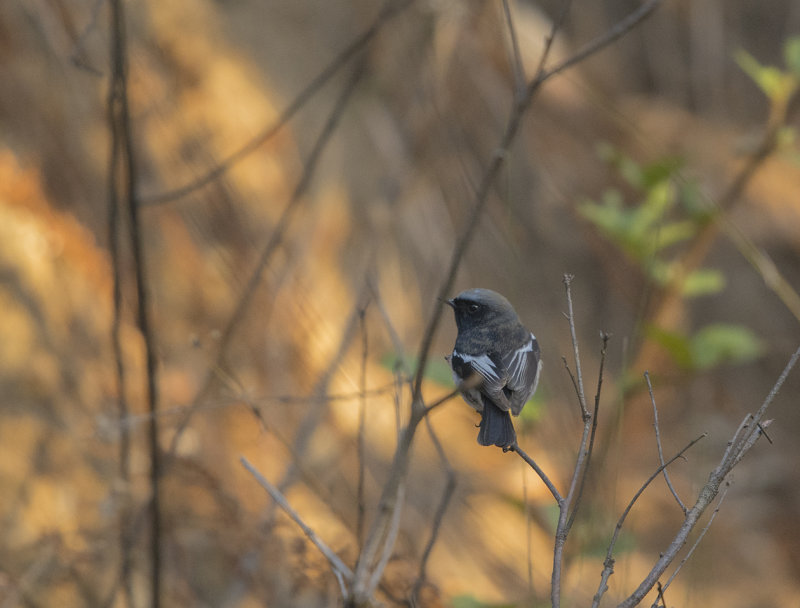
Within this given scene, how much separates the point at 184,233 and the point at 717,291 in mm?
4795

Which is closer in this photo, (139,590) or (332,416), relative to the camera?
(139,590)

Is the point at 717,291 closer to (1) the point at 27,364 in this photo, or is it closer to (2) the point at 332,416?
(2) the point at 332,416

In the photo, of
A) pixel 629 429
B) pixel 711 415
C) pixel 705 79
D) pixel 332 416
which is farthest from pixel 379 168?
pixel 705 79

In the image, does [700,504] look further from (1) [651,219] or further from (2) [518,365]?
(1) [651,219]

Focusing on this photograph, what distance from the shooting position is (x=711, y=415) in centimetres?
577

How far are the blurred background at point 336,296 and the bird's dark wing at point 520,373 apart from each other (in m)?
0.52

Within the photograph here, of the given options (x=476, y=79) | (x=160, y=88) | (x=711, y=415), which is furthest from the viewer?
(x=711, y=415)

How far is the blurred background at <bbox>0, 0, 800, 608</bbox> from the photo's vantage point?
2.96 metres

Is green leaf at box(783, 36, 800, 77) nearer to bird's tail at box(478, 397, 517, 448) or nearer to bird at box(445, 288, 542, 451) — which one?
bird at box(445, 288, 542, 451)

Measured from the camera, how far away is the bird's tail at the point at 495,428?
1.42 meters

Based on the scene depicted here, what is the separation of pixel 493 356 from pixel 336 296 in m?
2.96

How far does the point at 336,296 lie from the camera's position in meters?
4.55

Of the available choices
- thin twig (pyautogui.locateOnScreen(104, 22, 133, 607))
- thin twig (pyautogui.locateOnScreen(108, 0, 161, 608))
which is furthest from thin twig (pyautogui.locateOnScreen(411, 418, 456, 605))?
thin twig (pyautogui.locateOnScreen(104, 22, 133, 607))

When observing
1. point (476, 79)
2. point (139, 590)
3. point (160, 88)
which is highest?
point (476, 79)
